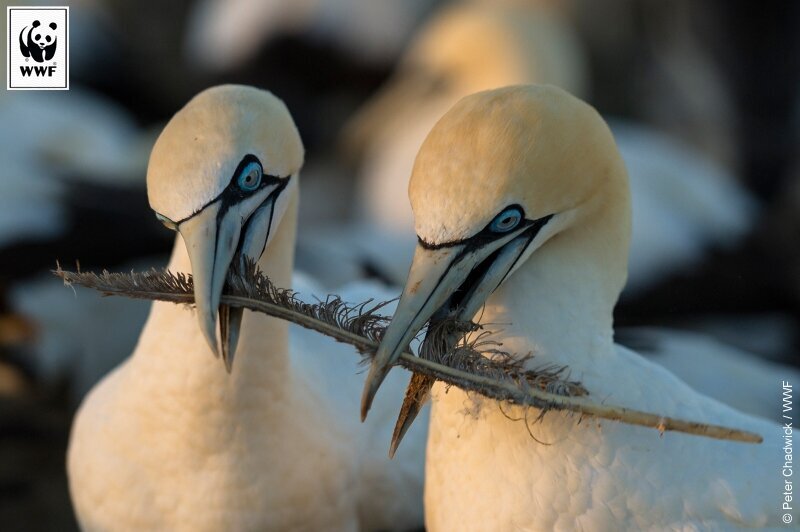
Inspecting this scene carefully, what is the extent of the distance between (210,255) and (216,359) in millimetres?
586

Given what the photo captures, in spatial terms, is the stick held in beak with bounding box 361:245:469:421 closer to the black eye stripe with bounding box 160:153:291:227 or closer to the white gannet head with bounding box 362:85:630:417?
the white gannet head with bounding box 362:85:630:417

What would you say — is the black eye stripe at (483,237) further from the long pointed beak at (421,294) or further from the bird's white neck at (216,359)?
the bird's white neck at (216,359)

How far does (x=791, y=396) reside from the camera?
4484mm

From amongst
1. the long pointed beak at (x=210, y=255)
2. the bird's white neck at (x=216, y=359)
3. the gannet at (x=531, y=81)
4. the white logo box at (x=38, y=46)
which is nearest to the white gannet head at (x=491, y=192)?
the long pointed beak at (x=210, y=255)

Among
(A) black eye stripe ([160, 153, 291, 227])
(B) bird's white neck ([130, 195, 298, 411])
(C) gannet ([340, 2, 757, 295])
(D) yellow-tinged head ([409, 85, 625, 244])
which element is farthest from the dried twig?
(C) gannet ([340, 2, 757, 295])

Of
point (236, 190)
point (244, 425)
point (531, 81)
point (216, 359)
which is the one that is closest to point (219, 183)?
point (236, 190)

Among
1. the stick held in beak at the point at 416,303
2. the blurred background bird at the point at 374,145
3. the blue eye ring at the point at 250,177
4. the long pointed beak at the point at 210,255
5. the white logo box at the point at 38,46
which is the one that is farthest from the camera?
the blurred background bird at the point at 374,145

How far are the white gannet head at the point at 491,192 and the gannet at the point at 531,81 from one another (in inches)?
161

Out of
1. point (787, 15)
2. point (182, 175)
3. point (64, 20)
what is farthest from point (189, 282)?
point (787, 15)

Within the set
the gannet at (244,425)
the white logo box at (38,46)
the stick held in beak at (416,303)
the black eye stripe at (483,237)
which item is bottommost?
Result: the gannet at (244,425)

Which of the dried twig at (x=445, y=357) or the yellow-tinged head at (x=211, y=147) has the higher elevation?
the yellow-tinged head at (x=211, y=147)

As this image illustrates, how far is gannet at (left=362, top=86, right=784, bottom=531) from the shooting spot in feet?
9.16

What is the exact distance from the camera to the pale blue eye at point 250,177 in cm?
314

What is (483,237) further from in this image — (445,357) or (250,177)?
(250,177)
